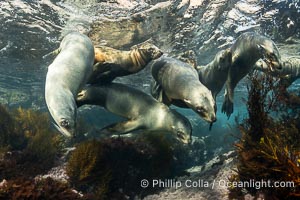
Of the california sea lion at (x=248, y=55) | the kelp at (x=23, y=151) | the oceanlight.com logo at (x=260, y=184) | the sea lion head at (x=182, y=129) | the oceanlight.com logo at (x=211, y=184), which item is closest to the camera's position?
the oceanlight.com logo at (x=260, y=184)

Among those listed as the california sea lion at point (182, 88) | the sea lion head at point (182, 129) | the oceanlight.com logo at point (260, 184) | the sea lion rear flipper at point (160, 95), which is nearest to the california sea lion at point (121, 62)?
the california sea lion at point (182, 88)

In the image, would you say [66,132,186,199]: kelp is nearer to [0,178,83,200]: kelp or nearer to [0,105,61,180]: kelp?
[0,178,83,200]: kelp

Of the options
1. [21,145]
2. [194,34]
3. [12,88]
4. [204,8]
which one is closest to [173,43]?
[194,34]

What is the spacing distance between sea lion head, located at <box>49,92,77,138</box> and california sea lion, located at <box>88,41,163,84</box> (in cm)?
327

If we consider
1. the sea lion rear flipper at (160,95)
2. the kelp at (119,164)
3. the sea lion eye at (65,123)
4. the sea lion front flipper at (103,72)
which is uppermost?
the sea lion eye at (65,123)

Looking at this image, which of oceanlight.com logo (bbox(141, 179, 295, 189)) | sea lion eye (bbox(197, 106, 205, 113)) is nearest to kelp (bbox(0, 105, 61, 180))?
oceanlight.com logo (bbox(141, 179, 295, 189))

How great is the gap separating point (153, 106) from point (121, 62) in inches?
65.0

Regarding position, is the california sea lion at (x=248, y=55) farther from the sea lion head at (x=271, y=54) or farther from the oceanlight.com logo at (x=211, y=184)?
the oceanlight.com logo at (x=211, y=184)

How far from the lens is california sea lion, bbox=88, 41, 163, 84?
7.36 metres

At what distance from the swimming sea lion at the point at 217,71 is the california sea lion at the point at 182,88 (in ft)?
5.52

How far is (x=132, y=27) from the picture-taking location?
47.4 feet

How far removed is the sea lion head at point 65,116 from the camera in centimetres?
402

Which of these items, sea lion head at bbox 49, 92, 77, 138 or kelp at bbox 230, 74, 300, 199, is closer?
sea lion head at bbox 49, 92, 77, 138

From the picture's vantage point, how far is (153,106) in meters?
7.13
